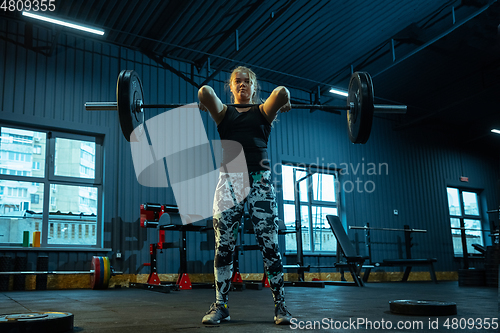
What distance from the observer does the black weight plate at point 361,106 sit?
2201 millimetres

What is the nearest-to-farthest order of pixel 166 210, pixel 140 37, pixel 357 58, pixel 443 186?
1. pixel 166 210
2. pixel 140 37
3. pixel 357 58
4. pixel 443 186

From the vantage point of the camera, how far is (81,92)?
5590 mm

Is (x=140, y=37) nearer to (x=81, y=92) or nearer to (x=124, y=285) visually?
(x=81, y=92)

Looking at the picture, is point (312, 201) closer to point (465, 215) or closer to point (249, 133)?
point (465, 215)

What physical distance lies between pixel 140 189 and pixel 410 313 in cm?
444

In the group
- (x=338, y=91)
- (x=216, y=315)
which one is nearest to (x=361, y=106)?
(x=216, y=315)

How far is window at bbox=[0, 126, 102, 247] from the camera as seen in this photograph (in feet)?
16.7

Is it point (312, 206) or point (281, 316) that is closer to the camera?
point (281, 316)

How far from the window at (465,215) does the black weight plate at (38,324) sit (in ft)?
29.9

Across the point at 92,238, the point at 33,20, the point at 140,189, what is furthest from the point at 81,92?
the point at 92,238

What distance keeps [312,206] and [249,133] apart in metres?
5.83

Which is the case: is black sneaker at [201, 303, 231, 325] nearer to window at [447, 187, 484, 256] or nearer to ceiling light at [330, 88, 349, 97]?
ceiling light at [330, 88, 349, 97]

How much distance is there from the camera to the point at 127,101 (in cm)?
221

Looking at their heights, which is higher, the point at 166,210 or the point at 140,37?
the point at 140,37
